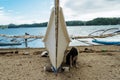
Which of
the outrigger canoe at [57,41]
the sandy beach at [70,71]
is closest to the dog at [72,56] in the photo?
the sandy beach at [70,71]

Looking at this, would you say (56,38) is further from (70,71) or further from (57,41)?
(70,71)

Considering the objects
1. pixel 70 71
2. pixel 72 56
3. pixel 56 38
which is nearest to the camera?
pixel 56 38

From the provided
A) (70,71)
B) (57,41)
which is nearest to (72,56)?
(70,71)

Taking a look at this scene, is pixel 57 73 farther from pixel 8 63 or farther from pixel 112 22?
pixel 112 22

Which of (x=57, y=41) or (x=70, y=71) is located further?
(x=70, y=71)

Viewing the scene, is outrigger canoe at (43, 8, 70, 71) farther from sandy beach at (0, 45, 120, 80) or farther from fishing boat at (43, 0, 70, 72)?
sandy beach at (0, 45, 120, 80)

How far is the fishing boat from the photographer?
7492 millimetres

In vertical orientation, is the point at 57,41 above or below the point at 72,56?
above

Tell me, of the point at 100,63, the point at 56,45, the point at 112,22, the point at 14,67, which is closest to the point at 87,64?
the point at 100,63

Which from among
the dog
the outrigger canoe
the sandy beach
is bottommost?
the sandy beach

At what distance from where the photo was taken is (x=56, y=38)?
24.6 feet

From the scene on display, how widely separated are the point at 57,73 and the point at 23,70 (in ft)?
4.86

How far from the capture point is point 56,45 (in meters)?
7.50

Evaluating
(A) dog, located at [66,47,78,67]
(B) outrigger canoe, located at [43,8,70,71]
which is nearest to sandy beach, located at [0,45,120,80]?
(A) dog, located at [66,47,78,67]
